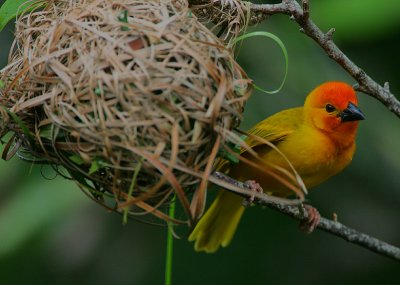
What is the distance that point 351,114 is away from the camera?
3.76m

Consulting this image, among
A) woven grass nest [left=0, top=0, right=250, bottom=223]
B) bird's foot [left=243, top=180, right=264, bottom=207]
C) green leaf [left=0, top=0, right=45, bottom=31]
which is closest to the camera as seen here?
woven grass nest [left=0, top=0, right=250, bottom=223]

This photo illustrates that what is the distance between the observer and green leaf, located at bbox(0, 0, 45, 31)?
279 centimetres

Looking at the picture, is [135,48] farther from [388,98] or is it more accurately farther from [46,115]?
[388,98]

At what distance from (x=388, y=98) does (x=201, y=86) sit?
1.12 meters

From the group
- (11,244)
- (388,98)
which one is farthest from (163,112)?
(11,244)

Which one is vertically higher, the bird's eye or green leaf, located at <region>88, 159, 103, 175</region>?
green leaf, located at <region>88, 159, 103, 175</region>

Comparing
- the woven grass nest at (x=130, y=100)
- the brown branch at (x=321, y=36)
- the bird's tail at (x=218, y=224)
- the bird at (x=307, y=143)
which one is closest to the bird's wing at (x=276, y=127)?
the bird at (x=307, y=143)

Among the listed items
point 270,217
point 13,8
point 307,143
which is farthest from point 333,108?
point 13,8

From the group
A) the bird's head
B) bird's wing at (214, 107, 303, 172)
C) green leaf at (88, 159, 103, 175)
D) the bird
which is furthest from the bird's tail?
green leaf at (88, 159, 103, 175)

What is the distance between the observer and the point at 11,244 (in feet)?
11.4

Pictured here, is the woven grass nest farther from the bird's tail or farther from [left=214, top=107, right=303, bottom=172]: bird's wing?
the bird's tail

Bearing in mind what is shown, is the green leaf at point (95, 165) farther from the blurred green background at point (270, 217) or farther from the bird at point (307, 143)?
the bird at point (307, 143)

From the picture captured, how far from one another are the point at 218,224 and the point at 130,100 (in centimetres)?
179

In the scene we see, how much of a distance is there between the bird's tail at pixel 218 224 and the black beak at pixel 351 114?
0.61m
